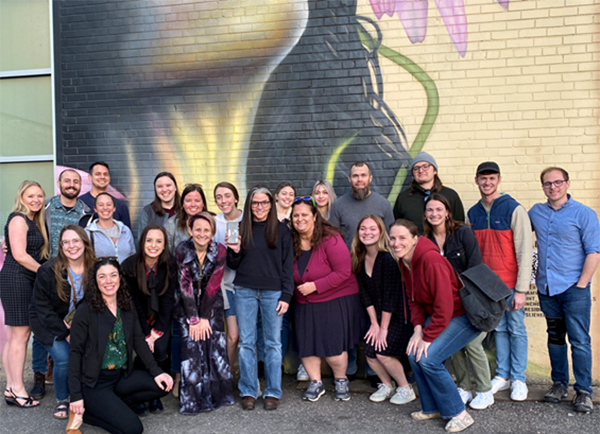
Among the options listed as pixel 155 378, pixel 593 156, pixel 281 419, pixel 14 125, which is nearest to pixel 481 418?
pixel 281 419

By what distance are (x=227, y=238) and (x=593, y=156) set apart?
3862 millimetres

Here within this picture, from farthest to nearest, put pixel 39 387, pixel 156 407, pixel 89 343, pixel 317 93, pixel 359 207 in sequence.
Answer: pixel 317 93
pixel 359 207
pixel 39 387
pixel 156 407
pixel 89 343

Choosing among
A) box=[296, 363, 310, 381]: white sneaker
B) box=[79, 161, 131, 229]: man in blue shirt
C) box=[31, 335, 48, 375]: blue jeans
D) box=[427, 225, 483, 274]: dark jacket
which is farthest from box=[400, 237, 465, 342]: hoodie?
box=[31, 335, 48, 375]: blue jeans

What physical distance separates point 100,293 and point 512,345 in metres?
3.57

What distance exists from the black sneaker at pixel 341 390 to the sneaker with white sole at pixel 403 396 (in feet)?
1.32

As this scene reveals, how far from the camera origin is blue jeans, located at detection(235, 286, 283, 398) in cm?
427

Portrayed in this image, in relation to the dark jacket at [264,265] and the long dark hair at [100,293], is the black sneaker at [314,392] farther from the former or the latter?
the long dark hair at [100,293]

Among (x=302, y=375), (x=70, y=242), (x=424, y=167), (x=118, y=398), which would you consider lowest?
(x=302, y=375)

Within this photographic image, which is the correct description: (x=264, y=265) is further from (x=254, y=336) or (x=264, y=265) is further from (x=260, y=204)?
(x=254, y=336)

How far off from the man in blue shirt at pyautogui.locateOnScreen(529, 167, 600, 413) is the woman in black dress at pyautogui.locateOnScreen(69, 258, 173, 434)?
10.8 ft

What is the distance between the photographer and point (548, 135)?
17.1 ft

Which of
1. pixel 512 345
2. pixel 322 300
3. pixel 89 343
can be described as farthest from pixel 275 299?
pixel 512 345

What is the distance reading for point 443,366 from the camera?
149 inches

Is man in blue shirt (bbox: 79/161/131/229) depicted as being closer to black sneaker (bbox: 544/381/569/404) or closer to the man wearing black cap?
the man wearing black cap
